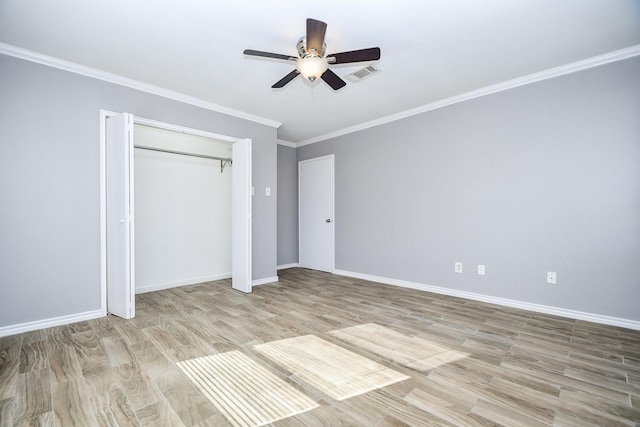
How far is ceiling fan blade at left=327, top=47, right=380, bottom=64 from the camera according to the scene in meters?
2.15

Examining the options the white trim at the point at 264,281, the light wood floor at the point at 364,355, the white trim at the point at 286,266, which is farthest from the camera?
the white trim at the point at 286,266

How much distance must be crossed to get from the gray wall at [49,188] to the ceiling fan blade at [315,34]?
237cm

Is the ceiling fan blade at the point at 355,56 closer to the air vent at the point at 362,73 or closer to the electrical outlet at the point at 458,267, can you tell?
the air vent at the point at 362,73

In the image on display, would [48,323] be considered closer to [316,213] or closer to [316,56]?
Answer: [316,56]

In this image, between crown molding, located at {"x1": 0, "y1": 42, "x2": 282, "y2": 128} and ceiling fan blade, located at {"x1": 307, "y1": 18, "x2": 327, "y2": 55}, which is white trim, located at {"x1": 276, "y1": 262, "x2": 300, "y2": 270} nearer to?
crown molding, located at {"x1": 0, "y1": 42, "x2": 282, "y2": 128}

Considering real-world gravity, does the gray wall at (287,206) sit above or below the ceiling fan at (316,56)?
below

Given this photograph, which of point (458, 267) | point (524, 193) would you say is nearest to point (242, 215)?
point (458, 267)

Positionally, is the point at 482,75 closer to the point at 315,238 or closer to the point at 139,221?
the point at 315,238

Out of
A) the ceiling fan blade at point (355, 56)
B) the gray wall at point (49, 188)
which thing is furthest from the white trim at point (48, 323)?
the ceiling fan blade at point (355, 56)

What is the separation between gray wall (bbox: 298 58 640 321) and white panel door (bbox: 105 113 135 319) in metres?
3.29

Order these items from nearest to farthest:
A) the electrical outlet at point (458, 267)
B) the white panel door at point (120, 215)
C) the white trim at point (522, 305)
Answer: the white trim at point (522, 305) → the white panel door at point (120, 215) → the electrical outlet at point (458, 267)

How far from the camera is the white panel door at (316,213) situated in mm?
5379

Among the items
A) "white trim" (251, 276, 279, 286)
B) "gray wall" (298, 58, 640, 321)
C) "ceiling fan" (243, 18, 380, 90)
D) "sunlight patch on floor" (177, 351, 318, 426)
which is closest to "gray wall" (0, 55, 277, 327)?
"sunlight patch on floor" (177, 351, 318, 426)

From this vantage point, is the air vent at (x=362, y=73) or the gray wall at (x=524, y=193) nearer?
the gray wall at (x=524, y=193)
